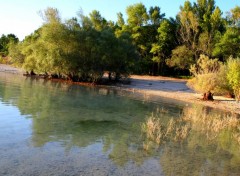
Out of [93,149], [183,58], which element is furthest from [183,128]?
[183,58]

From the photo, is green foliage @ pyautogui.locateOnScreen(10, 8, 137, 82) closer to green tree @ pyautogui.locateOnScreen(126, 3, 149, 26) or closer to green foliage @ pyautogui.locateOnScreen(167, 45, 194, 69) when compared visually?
green foliage @ pyautogui.locateOnScreen(167, 45, 194, 69)

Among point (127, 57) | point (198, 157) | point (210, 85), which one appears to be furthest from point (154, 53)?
point (198, 157)

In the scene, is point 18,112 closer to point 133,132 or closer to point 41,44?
point 133,132

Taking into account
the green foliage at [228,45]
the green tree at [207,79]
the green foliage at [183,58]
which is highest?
the green foliage at [228,45]

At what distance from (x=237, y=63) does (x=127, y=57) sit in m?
22.2

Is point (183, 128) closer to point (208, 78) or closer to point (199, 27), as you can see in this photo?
point (208, 78)

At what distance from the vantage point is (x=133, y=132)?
59.4ft

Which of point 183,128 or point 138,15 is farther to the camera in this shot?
point 138,15

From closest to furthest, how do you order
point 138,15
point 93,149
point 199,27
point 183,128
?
point 93,149, point 183,128, point 199,27, point 138,15

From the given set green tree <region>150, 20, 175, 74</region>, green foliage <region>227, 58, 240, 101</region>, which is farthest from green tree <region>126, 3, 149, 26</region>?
green foliage <region>227, 58, 240, 101</region>

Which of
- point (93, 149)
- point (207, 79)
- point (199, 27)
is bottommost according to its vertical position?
point (93, 149)

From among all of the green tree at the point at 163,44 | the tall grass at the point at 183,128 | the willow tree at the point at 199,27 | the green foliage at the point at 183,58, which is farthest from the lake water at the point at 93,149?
the green tree at the point at 163,44

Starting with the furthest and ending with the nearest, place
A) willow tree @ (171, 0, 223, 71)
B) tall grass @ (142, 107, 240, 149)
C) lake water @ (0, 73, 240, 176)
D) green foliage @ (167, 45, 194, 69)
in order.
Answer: willow tree @ (171, 0, 223, 71)
green foliage @ (167, 45, 194, 69)
tall grass @ (142, 107, 240, 149)
lake water @ (0, 73, 240, 176)

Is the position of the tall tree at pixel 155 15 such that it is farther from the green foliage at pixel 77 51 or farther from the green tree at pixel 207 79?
the green tree at pixel 207 79
